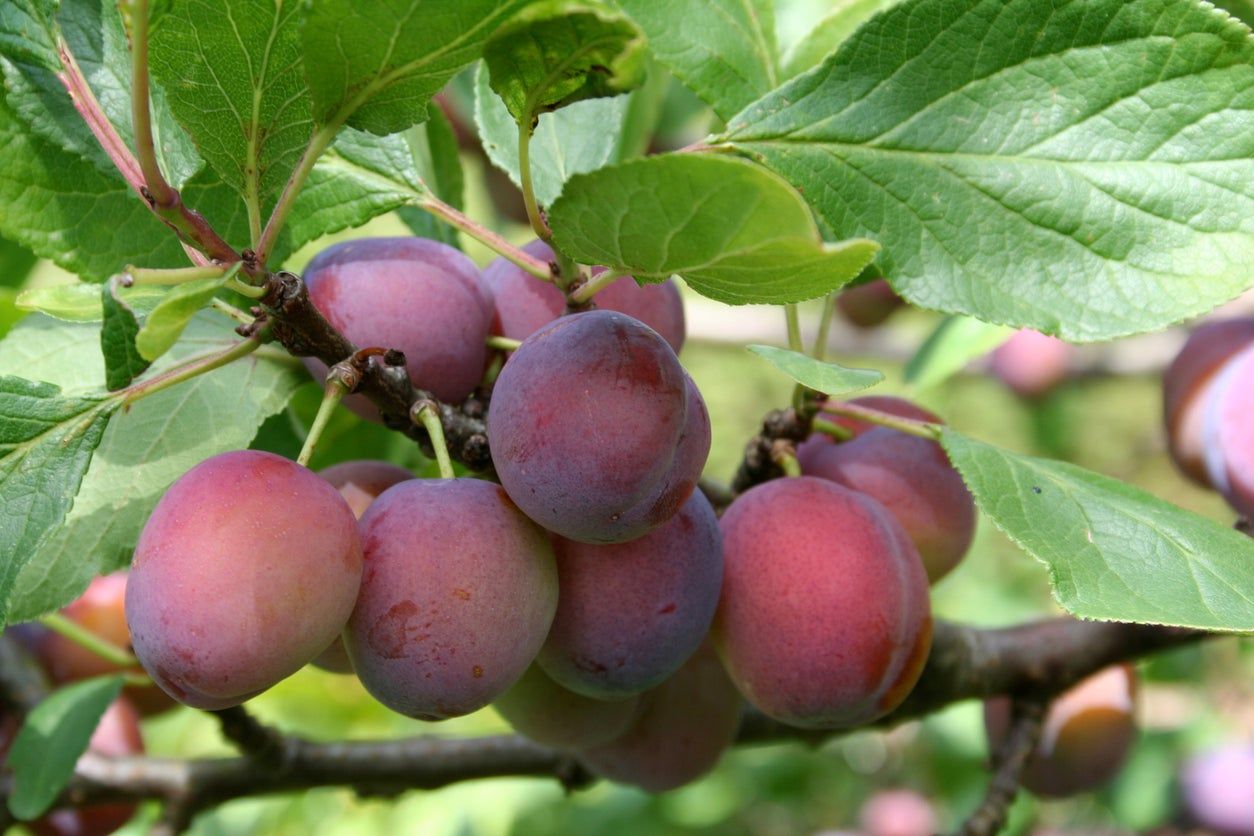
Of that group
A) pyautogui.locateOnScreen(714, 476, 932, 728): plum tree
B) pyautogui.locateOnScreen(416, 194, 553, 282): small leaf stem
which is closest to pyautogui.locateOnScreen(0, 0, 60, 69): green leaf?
pyautogui.locateOnScreen(416, 194, 553, 282): small leaf stem

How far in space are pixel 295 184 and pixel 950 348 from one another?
0.80m

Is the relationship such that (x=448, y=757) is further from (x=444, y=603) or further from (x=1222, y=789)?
(x=1222, y=789)

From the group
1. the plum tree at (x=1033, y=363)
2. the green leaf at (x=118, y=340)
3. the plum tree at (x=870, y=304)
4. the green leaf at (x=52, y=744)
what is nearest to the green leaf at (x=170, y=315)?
the green leaf at (x=118, y=340)

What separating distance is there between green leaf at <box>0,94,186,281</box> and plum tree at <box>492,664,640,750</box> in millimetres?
387

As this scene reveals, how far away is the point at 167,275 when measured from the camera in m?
0.58

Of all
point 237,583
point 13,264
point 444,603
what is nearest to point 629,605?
point 444,603

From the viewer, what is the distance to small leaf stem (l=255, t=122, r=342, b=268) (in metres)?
0.61

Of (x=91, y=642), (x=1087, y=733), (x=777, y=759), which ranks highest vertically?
(x=91, y=642)

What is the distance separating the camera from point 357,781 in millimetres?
1136

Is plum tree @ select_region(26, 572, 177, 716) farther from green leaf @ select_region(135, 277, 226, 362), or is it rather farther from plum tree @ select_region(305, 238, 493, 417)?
green leaf @ select_region(135, 277, 226, 362)

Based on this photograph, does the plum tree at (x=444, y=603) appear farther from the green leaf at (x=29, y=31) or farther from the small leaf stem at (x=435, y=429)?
the green leaf at (x=29, y=31)

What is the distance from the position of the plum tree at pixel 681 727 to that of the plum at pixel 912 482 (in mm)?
176

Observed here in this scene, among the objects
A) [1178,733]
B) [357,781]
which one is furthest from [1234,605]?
[1178,733]

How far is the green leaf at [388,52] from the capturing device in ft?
1.77
